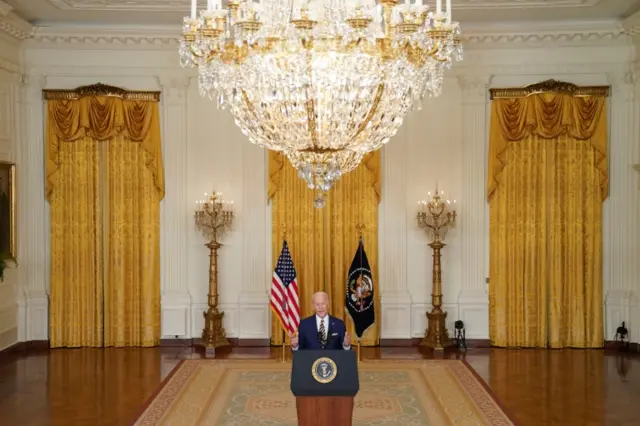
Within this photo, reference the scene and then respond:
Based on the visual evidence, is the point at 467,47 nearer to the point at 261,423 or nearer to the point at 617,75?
the point at 617,75

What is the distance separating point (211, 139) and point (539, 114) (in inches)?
199

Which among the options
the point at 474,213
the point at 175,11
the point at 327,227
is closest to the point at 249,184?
the point at 327,227

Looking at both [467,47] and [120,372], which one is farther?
[467,47]

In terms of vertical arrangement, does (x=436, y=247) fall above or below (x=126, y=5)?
below

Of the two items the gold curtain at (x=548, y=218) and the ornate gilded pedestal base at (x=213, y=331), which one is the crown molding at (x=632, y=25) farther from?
the ornate gilded pedestal base at (x=213, y=331)

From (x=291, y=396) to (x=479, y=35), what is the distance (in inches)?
245

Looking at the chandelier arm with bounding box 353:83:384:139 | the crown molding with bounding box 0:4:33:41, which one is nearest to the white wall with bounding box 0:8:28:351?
the crown molding with bounding box 0:4:33:41

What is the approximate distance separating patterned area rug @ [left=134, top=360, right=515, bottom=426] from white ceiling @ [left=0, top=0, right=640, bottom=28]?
498cm

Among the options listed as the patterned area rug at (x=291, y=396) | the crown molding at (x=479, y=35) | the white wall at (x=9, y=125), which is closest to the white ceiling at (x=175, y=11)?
the crown molding at (x=479, y=35)

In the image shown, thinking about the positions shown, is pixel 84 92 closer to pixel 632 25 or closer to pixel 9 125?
pixel 9 125

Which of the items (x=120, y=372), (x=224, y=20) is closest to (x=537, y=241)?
(x=120, y=372)

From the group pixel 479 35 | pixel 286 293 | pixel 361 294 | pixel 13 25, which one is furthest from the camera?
pixel 479 35

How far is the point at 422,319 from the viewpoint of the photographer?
1270 centimetres

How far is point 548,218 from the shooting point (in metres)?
12.5
